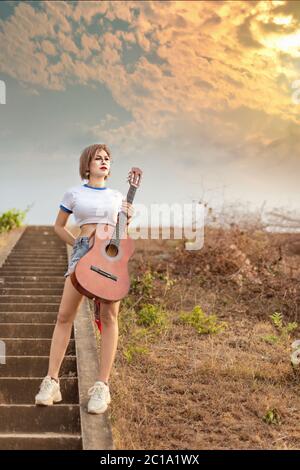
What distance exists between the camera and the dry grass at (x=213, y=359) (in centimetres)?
461

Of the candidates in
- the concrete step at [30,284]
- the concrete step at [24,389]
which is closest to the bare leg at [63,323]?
the concrete step at [24,389]

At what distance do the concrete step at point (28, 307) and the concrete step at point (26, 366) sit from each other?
2.25 m

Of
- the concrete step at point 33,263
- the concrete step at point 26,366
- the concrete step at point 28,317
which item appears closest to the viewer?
the concrete step at point 26,366

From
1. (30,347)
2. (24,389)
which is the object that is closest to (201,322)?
(30,347)

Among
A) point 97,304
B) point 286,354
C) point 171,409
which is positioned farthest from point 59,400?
point 286,354

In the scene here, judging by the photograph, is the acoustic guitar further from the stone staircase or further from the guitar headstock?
the stone staircase

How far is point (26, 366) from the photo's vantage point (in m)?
5.44

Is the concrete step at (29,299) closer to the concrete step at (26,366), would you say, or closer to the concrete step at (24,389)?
the concrete step at (26,366)

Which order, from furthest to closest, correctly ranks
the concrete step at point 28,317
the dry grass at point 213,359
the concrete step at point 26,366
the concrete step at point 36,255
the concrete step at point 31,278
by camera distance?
1. the concrete step at point 36,255
2. the concrete step at point 31,278
3. the concrete step at point 28,317
4. the concrete step at point 26,366
5. the dry grass at point 213,359

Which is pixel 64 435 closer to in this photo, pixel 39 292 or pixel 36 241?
pixel 39 292

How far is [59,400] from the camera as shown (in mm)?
4406

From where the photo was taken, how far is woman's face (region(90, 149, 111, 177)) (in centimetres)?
430

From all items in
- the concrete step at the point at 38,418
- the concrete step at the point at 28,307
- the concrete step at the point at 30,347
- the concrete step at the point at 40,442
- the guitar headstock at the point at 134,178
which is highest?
the guitar headstock at the point at 134,178
